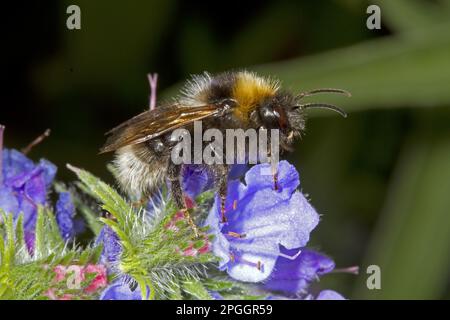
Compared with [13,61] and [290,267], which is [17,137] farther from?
[290,267]

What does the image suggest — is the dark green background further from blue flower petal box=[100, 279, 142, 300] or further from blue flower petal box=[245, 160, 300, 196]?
blue flower petal box=[100, 279, 142, 300]

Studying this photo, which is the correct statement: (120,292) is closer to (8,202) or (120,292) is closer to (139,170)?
(139,170)

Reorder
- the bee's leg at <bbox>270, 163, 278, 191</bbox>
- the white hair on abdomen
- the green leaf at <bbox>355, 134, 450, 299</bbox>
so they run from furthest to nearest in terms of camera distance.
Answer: the green leaf at <bbox>355, 134, 450, 299</bbox> → the white hair on abdomen → the bee's leg at <bbox>270, 163, 278, 191</bbox>

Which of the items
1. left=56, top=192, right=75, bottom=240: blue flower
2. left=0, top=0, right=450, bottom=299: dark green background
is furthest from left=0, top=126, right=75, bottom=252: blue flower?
left=0, top=0, right=450, bottom=299: dark green background

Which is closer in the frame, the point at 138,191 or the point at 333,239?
the point at 138,191

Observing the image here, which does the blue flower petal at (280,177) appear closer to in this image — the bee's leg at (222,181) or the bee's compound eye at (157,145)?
the bee's leg at (222,181)

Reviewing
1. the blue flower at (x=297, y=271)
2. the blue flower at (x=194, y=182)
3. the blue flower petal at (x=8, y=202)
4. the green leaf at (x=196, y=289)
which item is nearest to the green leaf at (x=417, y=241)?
the blue flower at (x=297, y=271)
